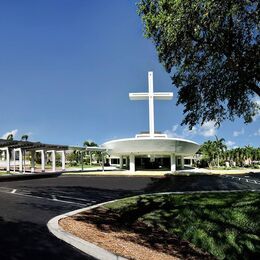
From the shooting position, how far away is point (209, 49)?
1673 centimetres

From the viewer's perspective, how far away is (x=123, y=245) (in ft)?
30.5

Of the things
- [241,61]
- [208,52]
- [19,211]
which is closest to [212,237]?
[19,211]

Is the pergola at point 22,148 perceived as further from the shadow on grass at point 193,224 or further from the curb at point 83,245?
the curb at point 83,245

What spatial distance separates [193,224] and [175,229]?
560 mm

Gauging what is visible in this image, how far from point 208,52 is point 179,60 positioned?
4.43 feet

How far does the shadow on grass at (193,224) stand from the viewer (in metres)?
10.0

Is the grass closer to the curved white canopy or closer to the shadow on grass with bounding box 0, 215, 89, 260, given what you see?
the shadow on grass with bounding box 0, 215, 89, 260

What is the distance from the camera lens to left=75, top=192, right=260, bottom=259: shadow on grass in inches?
395

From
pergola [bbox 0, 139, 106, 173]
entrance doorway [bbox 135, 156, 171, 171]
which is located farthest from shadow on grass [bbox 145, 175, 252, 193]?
entrance doorway [bbox 135, 156, 171, 171]

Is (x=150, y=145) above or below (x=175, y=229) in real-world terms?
above

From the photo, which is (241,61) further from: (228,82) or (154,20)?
(154,20)

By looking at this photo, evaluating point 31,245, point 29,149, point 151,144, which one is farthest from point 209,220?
point 29,149

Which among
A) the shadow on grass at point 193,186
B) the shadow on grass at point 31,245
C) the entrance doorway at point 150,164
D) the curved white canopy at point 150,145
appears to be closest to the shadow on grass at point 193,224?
the shadow on grass at point 31,245

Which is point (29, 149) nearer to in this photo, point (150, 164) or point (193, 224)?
point (150, 164)
